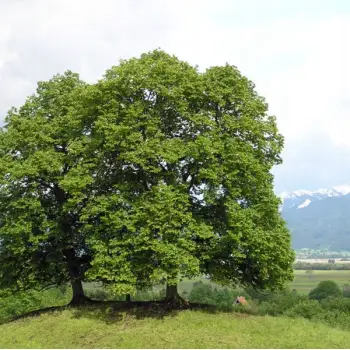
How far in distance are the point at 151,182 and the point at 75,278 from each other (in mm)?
11070

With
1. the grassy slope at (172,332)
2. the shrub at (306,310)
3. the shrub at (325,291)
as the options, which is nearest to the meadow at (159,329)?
the grassy slope at (172,332)

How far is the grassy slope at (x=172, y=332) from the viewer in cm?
2925

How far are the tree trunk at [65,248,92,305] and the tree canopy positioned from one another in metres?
0.19

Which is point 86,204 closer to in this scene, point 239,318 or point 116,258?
point 116,258

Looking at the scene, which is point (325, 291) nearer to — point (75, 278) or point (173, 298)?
point (173, 298)

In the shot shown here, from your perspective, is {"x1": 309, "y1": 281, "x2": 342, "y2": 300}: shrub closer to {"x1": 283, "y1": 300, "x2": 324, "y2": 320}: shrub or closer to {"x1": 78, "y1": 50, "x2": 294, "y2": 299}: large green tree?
{"x1": 283, "y1": 300, "x2": 324, "y2": 320}: shrub

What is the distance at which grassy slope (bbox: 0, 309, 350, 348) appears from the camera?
96.0ft

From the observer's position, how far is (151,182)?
116 ft

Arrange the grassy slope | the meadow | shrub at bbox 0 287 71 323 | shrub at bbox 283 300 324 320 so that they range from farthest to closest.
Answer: shrub at bbox 0 287 71 323, shrub at bbox 283 300 324 320, the meadow, the grassy slope

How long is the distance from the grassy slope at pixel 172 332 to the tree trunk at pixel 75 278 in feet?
11.4

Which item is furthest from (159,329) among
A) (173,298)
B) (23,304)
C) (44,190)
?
(23,304)

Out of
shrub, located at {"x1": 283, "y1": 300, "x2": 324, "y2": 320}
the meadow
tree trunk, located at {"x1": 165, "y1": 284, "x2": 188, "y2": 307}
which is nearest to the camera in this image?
the meadow

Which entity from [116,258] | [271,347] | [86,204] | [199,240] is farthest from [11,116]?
[271,347]

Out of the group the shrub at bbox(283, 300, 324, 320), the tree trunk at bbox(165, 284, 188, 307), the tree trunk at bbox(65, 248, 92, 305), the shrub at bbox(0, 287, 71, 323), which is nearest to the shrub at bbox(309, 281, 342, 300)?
the shrub at bbox(283, 300, 324, 320)
